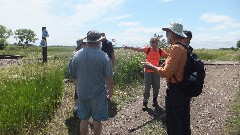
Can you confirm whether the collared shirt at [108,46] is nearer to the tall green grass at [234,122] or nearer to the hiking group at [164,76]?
the hiking group at [164,76]

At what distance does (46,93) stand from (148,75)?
9.20ft

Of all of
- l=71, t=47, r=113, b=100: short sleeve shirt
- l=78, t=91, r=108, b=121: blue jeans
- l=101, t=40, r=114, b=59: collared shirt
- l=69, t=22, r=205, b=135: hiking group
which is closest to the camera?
l=69, t=22, r=205, b=135: hiking group

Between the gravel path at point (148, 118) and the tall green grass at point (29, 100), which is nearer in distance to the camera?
the tall green grass at point (29, 100)

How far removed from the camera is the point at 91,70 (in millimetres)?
6062

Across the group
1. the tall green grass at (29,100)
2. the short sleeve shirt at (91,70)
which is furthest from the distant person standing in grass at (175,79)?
the tall green grass at (29,100)

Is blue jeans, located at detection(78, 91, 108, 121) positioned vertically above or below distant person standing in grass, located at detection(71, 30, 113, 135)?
below

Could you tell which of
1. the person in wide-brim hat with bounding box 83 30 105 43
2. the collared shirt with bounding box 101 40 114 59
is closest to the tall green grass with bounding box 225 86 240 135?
the collared shirt with bounding box 101 40 114 59

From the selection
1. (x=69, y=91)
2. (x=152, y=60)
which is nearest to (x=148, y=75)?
(x=152, y=60)

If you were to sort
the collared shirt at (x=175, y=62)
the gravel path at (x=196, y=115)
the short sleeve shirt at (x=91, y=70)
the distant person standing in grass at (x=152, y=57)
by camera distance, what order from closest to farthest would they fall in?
1. the collared shirt at (x=175, y=62)
2. the short sleeve shirt at (x=91, y=70)
3. the gravel path at (x=196, y=115)
4. the distant person standing in grass at (x=152, y=57)

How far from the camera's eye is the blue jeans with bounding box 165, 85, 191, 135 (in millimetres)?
5516

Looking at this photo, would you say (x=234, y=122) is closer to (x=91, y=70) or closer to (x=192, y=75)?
(x=192, y=75)

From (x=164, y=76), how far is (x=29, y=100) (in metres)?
3.85

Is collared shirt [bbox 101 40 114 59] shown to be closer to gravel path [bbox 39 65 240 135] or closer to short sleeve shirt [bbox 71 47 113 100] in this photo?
gravel path [bbox 39 65 240 135]

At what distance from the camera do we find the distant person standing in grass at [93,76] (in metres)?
6.07
